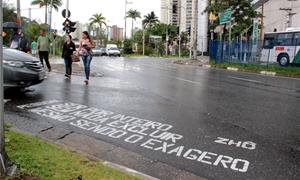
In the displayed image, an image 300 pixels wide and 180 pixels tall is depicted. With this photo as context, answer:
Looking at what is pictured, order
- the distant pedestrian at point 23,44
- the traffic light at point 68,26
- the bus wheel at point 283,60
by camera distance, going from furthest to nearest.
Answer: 1. the bus wheel at point 283,60
2. the traffic light at point 68,26
3. the distant pedestrian at point 23,44

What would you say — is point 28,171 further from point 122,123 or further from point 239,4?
point 239,4

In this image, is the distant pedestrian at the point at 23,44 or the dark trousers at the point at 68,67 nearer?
the dark trousers at the point at 68,67

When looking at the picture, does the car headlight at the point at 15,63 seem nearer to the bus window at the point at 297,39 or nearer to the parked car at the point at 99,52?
the bus window at the point at 297,39

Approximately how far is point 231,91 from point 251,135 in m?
6.88

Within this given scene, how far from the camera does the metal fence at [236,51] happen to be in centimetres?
3241

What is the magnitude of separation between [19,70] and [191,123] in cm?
439

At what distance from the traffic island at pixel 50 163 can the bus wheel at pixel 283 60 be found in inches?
1026

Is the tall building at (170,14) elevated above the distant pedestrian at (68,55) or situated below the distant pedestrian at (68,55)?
above

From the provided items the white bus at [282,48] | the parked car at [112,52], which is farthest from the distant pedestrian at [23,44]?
the parked car at [112,52]

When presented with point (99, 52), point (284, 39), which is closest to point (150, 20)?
point (99, 52)

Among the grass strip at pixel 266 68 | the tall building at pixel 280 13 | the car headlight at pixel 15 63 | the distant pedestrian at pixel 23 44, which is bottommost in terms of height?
the grass strip at pixel 266 68

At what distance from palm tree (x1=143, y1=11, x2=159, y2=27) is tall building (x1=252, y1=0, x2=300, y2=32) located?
55124 millimetres

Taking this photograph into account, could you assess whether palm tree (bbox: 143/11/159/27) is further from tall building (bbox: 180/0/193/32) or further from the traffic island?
the traffic island

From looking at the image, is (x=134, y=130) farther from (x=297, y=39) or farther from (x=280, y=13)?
(x=280, y=13)
